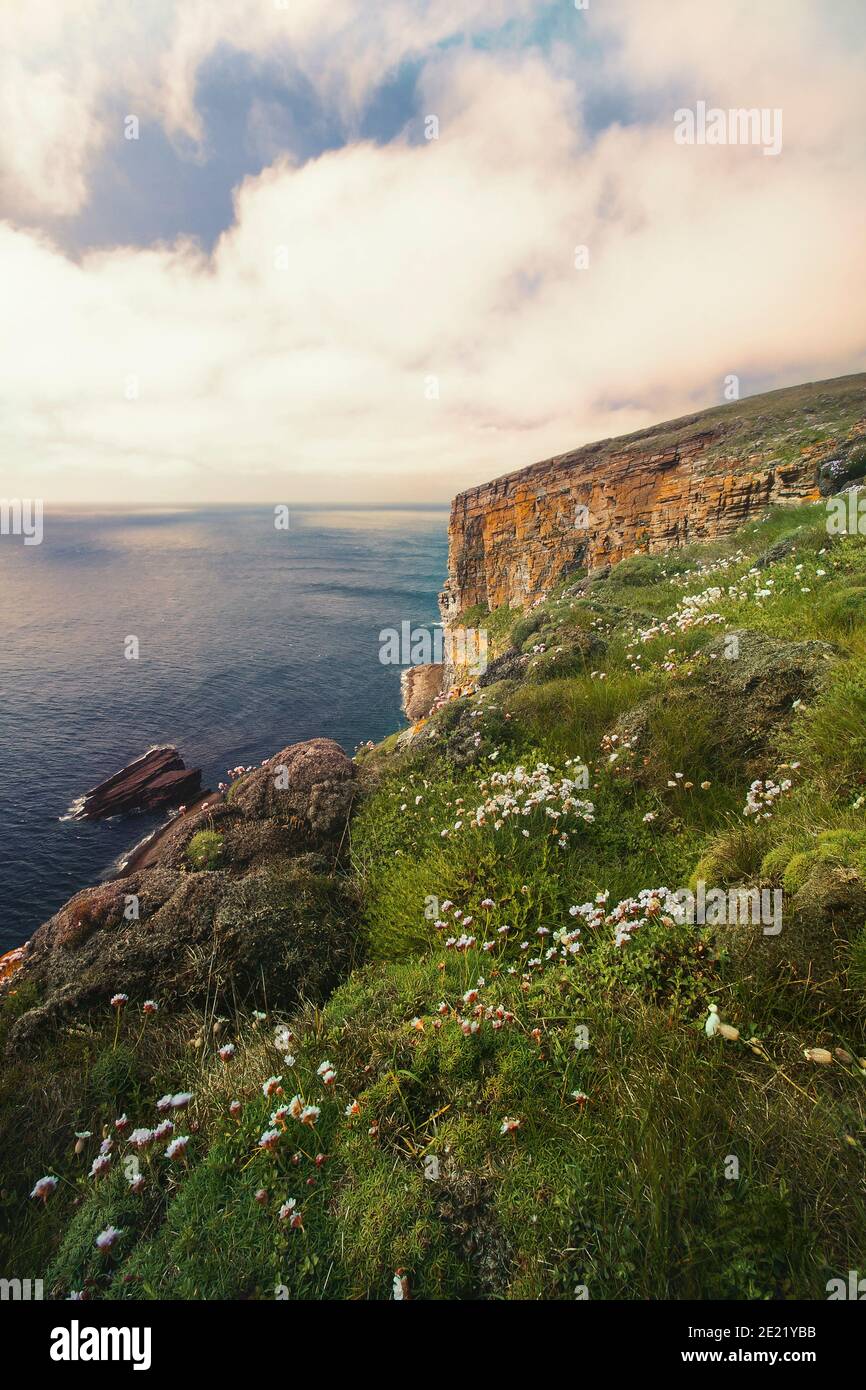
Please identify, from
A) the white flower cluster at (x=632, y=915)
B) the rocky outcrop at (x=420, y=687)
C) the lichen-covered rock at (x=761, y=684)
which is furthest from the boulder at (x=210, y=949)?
the rocky outcrop at (x=420, y=687)

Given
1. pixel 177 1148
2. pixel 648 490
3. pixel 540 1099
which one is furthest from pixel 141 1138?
pixel 648 490

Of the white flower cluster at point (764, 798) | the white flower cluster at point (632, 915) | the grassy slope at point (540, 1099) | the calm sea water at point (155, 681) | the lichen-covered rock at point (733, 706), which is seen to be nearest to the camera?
the grassy slope at point (540, 1099)

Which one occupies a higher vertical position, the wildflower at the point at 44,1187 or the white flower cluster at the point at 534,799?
the white flower cluster at the point at 534,799

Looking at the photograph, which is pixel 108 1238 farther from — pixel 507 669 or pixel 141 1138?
pixel 507 669

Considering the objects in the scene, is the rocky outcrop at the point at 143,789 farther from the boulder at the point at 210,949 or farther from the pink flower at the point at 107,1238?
the pink flower at the point at 107,1238

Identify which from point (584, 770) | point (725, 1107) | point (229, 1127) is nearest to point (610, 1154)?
point (725, 1107)

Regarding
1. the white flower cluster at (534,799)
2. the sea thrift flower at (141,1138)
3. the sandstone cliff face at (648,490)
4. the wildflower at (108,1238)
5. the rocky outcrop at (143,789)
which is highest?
the sandstone cliff face at (648,490)
